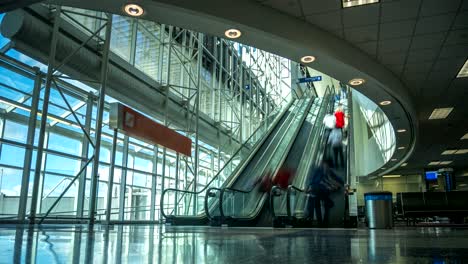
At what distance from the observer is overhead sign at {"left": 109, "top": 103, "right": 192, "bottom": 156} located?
10008 mm

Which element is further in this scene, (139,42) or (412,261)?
(139,42)

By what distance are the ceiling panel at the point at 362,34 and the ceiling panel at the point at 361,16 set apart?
19 centimetres

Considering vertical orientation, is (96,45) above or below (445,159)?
above

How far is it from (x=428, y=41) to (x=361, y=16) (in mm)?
2057

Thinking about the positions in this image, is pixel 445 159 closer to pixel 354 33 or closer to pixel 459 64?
pixel 459 64

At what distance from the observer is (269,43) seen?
7.95 m

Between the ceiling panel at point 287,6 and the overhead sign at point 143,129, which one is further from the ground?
the ceiling panel at point 287,6

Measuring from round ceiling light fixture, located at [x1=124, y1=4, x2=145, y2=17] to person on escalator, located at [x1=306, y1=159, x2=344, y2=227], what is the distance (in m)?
6.78

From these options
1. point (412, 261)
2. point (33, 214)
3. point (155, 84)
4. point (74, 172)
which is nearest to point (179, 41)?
point (155, 84)

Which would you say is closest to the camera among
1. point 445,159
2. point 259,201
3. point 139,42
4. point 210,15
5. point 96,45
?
point 210,15

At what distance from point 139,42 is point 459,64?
491 inches

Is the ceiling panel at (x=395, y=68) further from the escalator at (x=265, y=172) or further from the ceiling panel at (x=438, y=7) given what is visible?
the escalator at (x=265, y=172)

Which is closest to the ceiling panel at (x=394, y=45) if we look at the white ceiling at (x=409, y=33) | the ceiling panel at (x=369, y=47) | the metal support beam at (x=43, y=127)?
the white ceiling at (x=409, y=33)

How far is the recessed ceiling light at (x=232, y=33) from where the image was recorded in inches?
292
